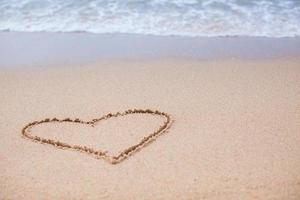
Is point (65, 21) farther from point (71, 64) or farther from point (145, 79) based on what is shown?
point (145, 79)

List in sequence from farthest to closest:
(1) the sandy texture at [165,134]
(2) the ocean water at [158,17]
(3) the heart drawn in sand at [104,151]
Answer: (2) the ocean water at [158,17] → (3) the heart drawn in sand at [104,151] → (1) the sandy texture at [165,134]

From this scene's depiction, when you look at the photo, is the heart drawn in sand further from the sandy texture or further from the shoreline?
the shoreline

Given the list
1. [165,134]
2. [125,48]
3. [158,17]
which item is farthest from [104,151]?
[158,17]

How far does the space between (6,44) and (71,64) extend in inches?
42.8

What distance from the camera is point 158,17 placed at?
561cm

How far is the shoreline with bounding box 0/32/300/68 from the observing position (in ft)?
14.6

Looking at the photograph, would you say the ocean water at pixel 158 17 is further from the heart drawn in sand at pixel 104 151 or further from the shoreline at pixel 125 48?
the heart drawn in sand at pixel 104 151

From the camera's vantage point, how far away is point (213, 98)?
11.7 ft

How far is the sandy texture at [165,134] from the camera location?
2.53 meters

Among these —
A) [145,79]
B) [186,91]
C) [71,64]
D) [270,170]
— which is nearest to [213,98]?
[186,91]

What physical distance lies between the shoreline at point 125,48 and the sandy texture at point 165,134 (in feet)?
0.63

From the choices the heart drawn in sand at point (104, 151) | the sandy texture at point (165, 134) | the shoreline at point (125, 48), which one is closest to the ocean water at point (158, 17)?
the shoreline at point (125, 48)

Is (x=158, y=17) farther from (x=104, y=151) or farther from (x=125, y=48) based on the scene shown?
(x=104, y=151)

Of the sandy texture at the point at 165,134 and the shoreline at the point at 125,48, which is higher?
the sandy texture at the point at 165,134
